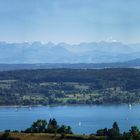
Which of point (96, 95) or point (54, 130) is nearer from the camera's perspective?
point (54, 130)

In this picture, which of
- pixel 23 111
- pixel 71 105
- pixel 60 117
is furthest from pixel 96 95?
pixel 60 117

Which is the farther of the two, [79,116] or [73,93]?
[73,93]

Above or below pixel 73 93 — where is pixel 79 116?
below

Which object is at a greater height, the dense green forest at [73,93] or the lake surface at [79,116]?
the dense green forest at [73,93]

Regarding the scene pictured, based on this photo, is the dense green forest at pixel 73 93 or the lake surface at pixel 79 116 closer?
the lake surface at pixel 79 116

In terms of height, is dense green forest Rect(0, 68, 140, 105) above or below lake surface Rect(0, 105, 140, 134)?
above

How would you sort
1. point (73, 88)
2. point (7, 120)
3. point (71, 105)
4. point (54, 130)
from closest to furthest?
1. point (54, 130)
2. point (7, 120)
3. point (71, 105)
4. point (73, 88)

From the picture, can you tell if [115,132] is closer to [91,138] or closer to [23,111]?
[91,138]

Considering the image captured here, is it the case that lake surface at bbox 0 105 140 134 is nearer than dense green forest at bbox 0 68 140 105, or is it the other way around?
lake surface at bbox 0 105 140 134
